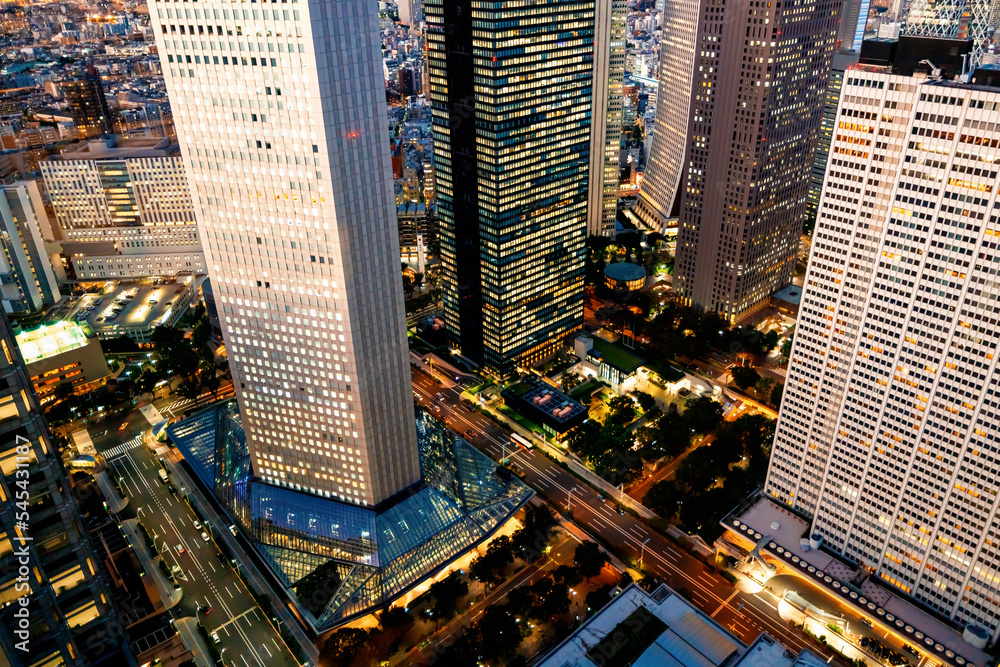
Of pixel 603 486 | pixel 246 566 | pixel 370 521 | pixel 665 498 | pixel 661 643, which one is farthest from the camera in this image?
pixel 603 486

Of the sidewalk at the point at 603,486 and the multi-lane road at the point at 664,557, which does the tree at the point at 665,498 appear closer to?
the sidewalk at the point at 603,486

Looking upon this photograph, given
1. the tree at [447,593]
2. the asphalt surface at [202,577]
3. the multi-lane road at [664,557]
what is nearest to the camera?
the asphalt surface at [202,577]

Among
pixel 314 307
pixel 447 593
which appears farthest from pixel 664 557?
pixel 314 307

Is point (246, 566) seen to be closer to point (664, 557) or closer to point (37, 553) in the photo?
point (664, 557)

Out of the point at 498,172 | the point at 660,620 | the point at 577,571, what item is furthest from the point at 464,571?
the point at 498,172

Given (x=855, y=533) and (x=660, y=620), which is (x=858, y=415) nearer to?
(x=855, y=533)

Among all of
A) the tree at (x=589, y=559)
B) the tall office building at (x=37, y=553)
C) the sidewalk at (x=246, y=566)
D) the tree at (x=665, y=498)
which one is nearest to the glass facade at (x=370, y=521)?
the sidewalk at (x=246, y=566)
